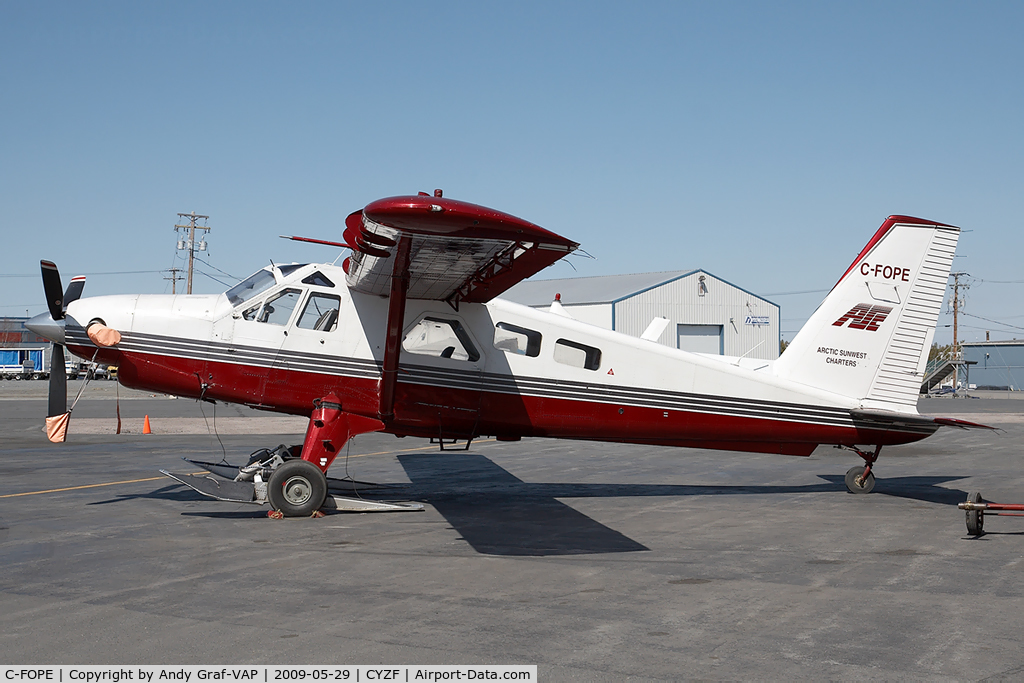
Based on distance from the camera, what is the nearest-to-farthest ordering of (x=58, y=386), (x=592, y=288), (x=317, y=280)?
(x=58, y=386) → (x=317, y=280) → (x=592, y=288)

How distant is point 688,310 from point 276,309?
49.9 metres

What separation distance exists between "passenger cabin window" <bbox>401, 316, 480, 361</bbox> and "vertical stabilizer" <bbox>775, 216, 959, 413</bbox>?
15.5ft

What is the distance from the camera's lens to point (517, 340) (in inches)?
447

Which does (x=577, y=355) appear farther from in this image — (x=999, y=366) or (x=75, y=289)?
(x=999, y=366)

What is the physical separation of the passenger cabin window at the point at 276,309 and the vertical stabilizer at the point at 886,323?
702 cm

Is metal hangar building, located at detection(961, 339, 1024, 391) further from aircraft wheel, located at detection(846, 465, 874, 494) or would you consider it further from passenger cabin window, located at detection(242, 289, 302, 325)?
passenger cabin window, located at detection(242, 289, 302, 325)

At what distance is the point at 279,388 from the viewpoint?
35.1 feet

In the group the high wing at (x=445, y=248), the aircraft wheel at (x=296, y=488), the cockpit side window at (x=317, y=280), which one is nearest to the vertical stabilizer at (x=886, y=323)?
the high wing at (x=445, y=248)

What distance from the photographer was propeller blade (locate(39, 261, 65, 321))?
10039mm

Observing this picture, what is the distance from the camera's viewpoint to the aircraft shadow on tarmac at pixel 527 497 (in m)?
8.68

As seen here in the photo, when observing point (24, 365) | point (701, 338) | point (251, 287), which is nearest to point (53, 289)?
point (251, 287)

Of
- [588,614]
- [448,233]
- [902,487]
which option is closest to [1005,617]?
[588,614]

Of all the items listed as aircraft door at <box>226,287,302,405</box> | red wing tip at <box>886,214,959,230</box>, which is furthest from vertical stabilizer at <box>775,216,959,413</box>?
aircraft door at <box>226,287,302,405</box>

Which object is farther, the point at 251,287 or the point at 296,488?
the point at 251,287
